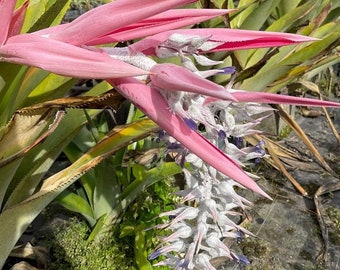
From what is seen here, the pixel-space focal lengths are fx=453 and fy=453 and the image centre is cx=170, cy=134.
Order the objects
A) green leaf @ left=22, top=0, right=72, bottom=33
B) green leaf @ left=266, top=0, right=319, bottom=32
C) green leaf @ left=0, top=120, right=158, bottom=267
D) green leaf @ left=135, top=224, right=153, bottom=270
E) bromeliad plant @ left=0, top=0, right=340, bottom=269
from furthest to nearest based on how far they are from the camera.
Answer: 1. green leaf @ left=266, top=0, right=319, bottom=32
2. green leaf @ left=135, top=224, right=153, bottom=270
3. green leaf @ left=0, top=120, right=158, bottom=267
4. green leaf @ left=22, top=0, right=72, bottom=33
5. bromeliad plant @ left=0, top=0, right=340, bottom=269

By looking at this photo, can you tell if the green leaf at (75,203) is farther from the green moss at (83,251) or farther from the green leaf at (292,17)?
the green leaf at (292,17)

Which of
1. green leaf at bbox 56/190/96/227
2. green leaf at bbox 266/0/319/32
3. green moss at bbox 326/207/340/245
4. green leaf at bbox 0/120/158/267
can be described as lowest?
green moss at bbox 326/207/340/245

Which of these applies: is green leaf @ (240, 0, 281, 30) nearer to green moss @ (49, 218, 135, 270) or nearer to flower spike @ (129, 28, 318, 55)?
green moss @ (49, 218, 135, 270)

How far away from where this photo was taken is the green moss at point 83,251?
3.39 feet

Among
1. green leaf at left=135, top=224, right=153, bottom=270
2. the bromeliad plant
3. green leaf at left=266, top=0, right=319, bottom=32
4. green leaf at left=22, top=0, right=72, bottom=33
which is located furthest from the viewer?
green leaf at left=266, top=0, right=319, bottom=32

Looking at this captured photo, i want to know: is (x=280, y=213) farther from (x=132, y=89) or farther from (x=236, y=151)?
(x=132, y=89)

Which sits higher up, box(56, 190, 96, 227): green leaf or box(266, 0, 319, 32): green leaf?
box(266, 0, 319, 32): green leaf

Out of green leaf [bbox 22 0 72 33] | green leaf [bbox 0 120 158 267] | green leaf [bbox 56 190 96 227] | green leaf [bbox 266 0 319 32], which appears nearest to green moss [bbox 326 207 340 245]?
green leaf [bbox 266 0 319 32]

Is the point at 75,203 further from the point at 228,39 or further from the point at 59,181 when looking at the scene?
the point at 228,39

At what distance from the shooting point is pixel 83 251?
106cm

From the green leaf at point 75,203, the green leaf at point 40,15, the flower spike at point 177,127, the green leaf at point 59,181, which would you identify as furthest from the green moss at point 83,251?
the flower spike at point 177,127

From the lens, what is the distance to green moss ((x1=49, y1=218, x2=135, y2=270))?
3.39 feet

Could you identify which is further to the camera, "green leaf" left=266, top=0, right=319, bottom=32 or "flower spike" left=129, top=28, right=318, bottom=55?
"green leaf" left=266, top=0, right=319, bottom=32

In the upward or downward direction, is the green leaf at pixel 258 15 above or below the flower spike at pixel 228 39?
below
